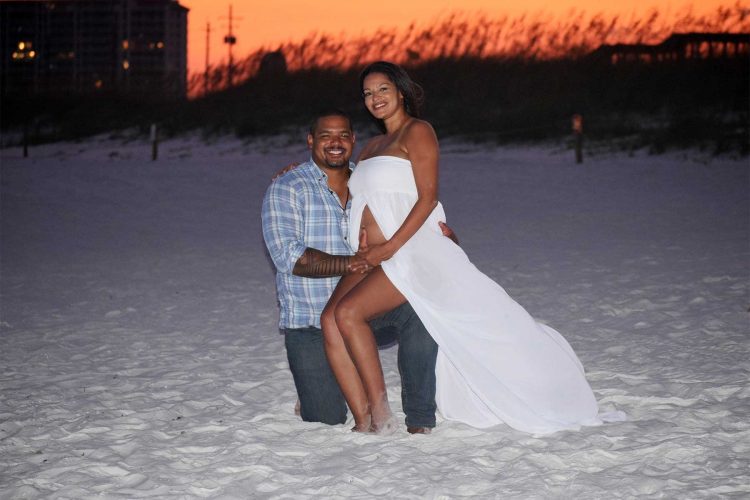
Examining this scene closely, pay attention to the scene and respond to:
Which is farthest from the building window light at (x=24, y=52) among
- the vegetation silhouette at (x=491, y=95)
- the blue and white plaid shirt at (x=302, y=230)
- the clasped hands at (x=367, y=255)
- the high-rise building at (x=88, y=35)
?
the clasped hands at (x=367, y=255)

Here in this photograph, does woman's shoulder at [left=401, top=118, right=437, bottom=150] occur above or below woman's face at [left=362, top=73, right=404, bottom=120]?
below

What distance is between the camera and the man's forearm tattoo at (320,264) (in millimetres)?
4016

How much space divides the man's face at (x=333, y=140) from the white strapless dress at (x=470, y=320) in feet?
0.62

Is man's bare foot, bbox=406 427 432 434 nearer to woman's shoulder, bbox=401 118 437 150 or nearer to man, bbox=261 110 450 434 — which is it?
man, bbox=261 110 450 434

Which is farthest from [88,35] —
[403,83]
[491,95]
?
[403,83]

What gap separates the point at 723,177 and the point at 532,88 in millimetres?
11781

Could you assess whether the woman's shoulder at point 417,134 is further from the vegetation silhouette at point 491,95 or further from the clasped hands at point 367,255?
the vegetation silhouette at point 491,95

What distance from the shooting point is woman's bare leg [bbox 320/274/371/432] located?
3.97 meters

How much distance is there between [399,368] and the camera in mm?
4117

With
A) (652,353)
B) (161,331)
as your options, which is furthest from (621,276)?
(161,331)

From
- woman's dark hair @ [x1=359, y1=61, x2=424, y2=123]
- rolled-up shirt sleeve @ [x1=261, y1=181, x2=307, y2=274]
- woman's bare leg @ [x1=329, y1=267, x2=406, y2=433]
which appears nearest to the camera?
woman's bare leg @ [x1=329, y1=267, x2=406, y2=433]

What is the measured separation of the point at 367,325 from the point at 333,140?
839 millimetres

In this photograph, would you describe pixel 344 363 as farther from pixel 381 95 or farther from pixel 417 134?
pixel 381 95

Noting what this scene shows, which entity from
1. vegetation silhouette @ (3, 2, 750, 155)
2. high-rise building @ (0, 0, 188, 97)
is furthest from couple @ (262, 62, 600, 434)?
high-rise building @ (0, 0, 188, 97)
